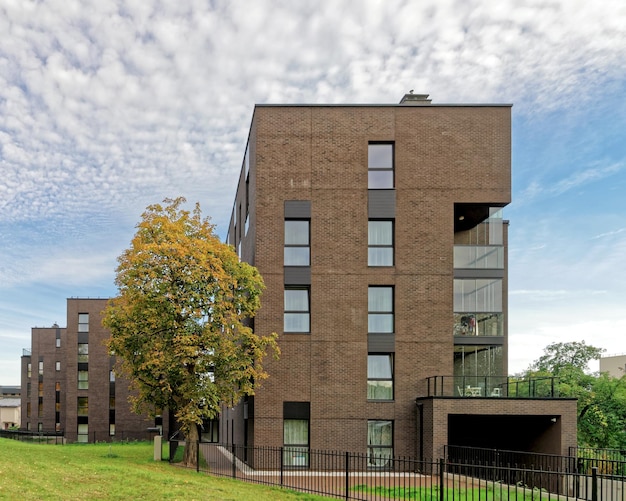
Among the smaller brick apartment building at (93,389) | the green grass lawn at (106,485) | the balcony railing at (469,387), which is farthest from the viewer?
the smaller brick apartment building at (93,389)

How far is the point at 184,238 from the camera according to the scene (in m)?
22.3

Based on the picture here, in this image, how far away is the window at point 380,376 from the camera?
76.8 feet

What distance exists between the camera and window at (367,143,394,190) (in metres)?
24.5

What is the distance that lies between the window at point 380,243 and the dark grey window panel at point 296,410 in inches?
239

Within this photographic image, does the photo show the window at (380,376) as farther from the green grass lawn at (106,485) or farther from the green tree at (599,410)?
the green tree at (599,410)

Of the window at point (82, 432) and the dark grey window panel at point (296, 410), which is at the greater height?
the dark grey window panel at point (296, 410)

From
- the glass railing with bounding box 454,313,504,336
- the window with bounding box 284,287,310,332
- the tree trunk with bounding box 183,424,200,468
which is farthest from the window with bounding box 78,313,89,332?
the glass railing with bounding box 454,313,504,336

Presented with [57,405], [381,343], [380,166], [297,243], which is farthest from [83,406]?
[380,166]

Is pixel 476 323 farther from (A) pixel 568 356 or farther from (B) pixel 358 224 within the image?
(A) pixel 568 356

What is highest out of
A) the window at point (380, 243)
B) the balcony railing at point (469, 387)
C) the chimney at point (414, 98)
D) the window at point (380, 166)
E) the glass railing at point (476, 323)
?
the chimney at point (414, 98)

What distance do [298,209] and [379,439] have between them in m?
9.50

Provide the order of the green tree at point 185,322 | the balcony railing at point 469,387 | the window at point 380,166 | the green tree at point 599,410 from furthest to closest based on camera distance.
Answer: the green tree at point 599,410
the window at point 380,166
the balcony railing at point 469,387
the green tree at point 185,322

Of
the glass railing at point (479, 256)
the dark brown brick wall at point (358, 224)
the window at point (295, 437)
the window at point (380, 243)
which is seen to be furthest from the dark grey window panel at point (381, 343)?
the glass railing at point (479, 256)

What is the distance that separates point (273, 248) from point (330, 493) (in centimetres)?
1071
